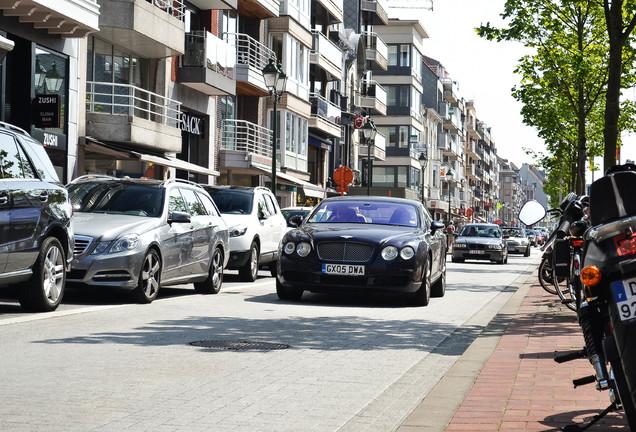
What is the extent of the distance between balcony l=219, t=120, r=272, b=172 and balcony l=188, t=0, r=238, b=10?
16.2 feet

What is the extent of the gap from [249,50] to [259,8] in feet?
6.94

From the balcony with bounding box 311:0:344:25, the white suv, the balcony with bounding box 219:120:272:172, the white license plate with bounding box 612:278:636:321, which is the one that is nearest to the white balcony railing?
the balcony with bounding box 311:0:344:25

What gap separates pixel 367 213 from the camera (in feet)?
51.3

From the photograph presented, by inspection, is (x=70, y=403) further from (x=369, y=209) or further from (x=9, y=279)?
(x=369, y=209)

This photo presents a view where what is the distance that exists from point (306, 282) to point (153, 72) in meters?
19.8

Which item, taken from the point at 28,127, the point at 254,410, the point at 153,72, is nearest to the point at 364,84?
the point at 153,72

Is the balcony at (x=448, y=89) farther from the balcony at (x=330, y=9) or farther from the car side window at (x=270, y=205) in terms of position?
the car side window at (x=270, y=205)

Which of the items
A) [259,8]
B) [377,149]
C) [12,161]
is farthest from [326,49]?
[12,161]

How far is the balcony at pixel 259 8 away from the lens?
1615 inches

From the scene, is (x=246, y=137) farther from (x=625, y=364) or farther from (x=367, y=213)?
(x=625, y=364)

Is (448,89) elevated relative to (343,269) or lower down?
elevated

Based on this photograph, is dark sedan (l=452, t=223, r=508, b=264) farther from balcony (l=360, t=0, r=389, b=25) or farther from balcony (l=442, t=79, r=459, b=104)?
balcony (l=442, t=79, r=459, b=104)

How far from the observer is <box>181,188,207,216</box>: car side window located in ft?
50.3

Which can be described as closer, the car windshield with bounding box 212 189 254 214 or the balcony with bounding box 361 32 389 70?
the car windshield with bounding box 212 189 254 214
